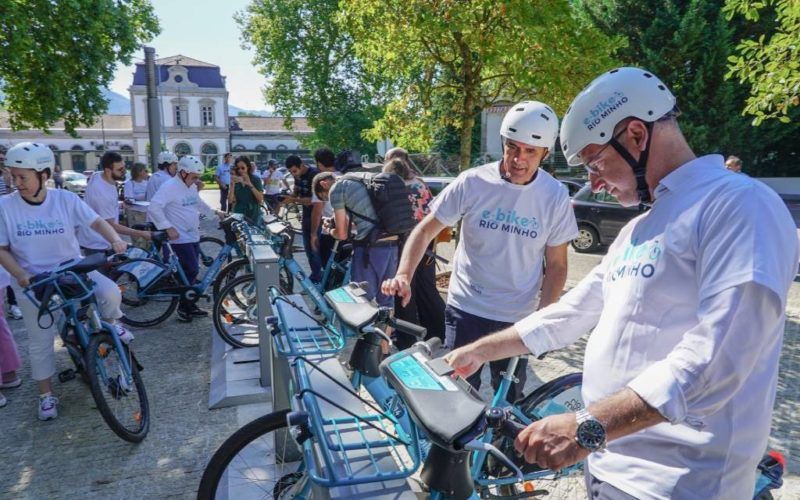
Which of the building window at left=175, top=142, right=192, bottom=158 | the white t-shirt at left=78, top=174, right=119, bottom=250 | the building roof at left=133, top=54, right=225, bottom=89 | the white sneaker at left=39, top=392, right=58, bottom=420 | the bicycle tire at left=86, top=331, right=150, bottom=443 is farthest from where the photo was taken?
the building roof at left=133, top=54, right=225, bottom=89

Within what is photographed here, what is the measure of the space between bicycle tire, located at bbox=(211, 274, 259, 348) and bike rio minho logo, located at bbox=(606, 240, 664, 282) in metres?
4.64

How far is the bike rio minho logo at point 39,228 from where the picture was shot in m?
4.14

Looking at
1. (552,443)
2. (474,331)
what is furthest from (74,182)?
(552,443)

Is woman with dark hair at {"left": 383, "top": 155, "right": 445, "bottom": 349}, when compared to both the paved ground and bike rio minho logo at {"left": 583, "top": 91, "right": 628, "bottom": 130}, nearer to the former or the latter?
the paved ground

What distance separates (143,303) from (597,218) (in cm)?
918

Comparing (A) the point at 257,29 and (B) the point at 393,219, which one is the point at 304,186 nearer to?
(B) the point at 393,219

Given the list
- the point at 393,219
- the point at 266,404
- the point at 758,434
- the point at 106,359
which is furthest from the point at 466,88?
the point at 758,434

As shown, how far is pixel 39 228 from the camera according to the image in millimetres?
4199

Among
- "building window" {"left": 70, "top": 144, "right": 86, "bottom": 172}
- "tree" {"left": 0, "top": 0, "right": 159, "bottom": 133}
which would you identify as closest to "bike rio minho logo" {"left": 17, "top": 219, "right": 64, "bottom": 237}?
"tree" {"left": 0, "top": 0, "right": 159, "bottom": 133}

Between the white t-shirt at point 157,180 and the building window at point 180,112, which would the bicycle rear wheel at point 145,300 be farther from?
the building window at point 180,112

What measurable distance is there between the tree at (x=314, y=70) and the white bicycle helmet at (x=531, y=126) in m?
33.6

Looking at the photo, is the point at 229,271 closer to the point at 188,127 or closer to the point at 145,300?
the point at 145,300

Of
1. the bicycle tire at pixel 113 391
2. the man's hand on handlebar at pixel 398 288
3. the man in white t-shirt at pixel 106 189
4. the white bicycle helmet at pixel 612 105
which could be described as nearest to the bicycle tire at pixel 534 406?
the man's hand on handlebar at pixel 398 288

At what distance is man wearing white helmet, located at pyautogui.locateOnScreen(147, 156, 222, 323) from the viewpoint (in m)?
6.44
